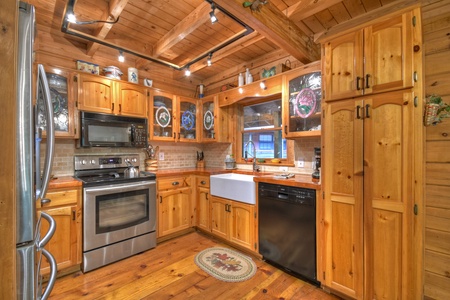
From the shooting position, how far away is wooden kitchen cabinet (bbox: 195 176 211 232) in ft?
10.2

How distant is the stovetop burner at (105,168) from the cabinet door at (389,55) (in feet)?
8.48

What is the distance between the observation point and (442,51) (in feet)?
5.52

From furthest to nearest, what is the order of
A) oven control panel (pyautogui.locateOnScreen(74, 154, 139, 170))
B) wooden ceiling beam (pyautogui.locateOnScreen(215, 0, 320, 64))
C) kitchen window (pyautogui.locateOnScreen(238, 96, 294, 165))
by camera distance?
kitchen window (pyautogui.locateOnScreen(238, 96, 294, 165)), oven control panel (pyautogui.locateOnScreen(74, 154, 139, 170)), wooden ceiling beam (pyautogui.locateOnScreen(215, 0, 320, 64))

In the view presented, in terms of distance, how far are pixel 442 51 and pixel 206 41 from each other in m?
2.42

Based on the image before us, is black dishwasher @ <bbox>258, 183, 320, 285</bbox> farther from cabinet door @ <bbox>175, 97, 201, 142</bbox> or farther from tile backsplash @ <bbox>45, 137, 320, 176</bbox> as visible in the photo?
cabinet door @ <bbox>175, 97, 201, 142</bbox>

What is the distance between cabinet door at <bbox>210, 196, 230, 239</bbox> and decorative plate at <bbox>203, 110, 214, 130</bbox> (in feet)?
4.09

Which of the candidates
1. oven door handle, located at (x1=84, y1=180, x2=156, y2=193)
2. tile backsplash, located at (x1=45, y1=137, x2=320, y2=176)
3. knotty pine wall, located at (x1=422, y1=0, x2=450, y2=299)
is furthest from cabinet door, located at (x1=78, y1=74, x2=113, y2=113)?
knotty pine wall, located at (x1=422, y1=0, x2=450, y2=299)

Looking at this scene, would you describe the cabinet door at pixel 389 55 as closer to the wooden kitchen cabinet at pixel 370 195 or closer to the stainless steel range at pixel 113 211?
the wooden kitchen cabinet at pixel 370 195

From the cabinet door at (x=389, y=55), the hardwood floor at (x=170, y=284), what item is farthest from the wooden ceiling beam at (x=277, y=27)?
the hardwood floor at (x=170, y=284)

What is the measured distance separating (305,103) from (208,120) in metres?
1.74

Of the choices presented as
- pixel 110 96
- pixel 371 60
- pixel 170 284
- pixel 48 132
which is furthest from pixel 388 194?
pixel 110 96

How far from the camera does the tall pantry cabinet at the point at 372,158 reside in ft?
4.97

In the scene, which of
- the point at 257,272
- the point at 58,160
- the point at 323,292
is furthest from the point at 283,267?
the point at 58,160

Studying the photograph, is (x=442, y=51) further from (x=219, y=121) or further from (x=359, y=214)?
(x=219, y=121)
